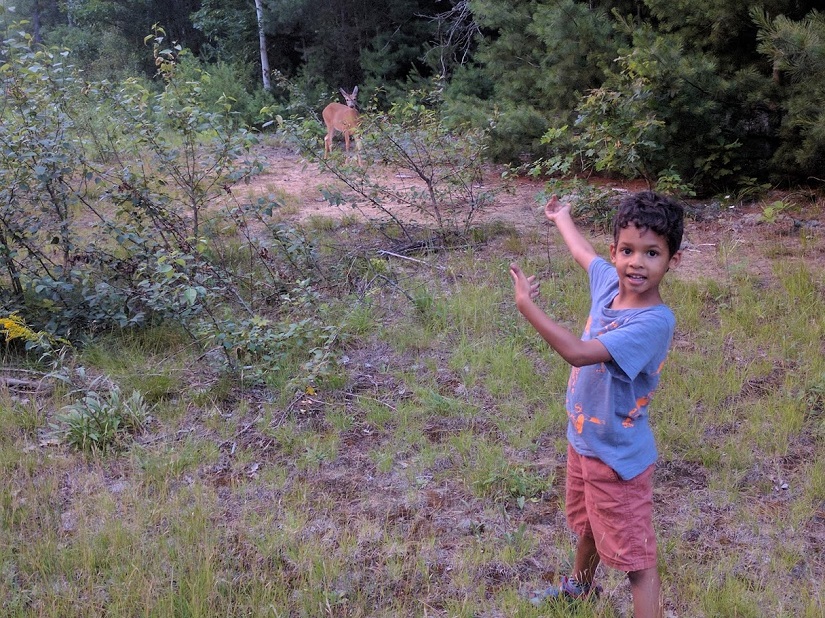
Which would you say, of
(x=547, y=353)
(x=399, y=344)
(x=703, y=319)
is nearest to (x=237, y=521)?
(x=399, y=344)

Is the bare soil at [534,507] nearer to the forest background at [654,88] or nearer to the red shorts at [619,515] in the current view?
the red shorts at [619,515]

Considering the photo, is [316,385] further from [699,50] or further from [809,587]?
[699,50]

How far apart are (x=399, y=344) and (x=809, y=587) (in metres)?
2.91

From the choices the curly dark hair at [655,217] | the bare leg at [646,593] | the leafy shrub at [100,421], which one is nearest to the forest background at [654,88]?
the leafy shrub at [100,421]

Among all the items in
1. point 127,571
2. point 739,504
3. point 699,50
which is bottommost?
point 739,504

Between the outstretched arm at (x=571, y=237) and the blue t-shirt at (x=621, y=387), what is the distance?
282 mm

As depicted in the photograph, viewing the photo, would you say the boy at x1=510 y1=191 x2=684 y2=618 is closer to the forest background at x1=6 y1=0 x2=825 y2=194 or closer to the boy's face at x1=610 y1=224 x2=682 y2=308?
the boy's face at x1=610 y1=224 x2=682 y2=308

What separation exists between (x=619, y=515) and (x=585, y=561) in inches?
18.3

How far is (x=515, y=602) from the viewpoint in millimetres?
2924

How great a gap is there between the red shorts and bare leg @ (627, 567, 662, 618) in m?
0.04

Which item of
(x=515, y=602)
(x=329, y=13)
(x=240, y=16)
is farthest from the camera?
(x=240, y=16)

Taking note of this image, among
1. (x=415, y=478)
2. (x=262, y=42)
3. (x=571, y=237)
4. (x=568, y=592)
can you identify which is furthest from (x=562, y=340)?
(x=262, y=42)

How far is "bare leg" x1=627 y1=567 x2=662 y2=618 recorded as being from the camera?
250cm

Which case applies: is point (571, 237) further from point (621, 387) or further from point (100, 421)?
point (100, 421)
